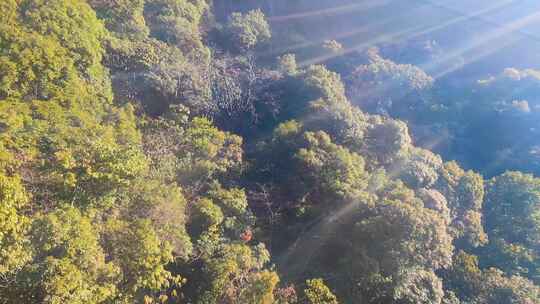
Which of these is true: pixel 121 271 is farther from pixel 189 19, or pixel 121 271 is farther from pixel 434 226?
pixel 189 19

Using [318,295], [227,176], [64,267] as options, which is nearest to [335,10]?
[227,176]

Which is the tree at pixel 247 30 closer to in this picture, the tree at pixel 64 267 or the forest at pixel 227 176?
the forest at pixel 227 176

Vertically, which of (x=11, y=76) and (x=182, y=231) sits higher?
(x=11, y=76)

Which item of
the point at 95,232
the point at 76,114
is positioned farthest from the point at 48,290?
the point at 76,114

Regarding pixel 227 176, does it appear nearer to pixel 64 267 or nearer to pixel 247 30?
pixel 64 267

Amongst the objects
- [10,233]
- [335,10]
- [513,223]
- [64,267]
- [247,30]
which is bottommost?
[513,223]

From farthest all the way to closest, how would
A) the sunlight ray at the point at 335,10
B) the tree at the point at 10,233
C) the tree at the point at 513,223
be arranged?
1. the sunlight ray at the point at 335,10
2. the tree at the point at 513,223
3. the tree at the point at 10,233

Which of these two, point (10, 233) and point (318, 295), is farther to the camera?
point (318, 295)

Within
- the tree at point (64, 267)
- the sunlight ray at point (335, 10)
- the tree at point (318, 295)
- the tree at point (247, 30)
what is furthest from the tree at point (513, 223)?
the sunlight ray at point (335, 10)

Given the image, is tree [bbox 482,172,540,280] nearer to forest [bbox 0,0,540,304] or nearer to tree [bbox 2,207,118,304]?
forest [bbox 0,0,540,304]
